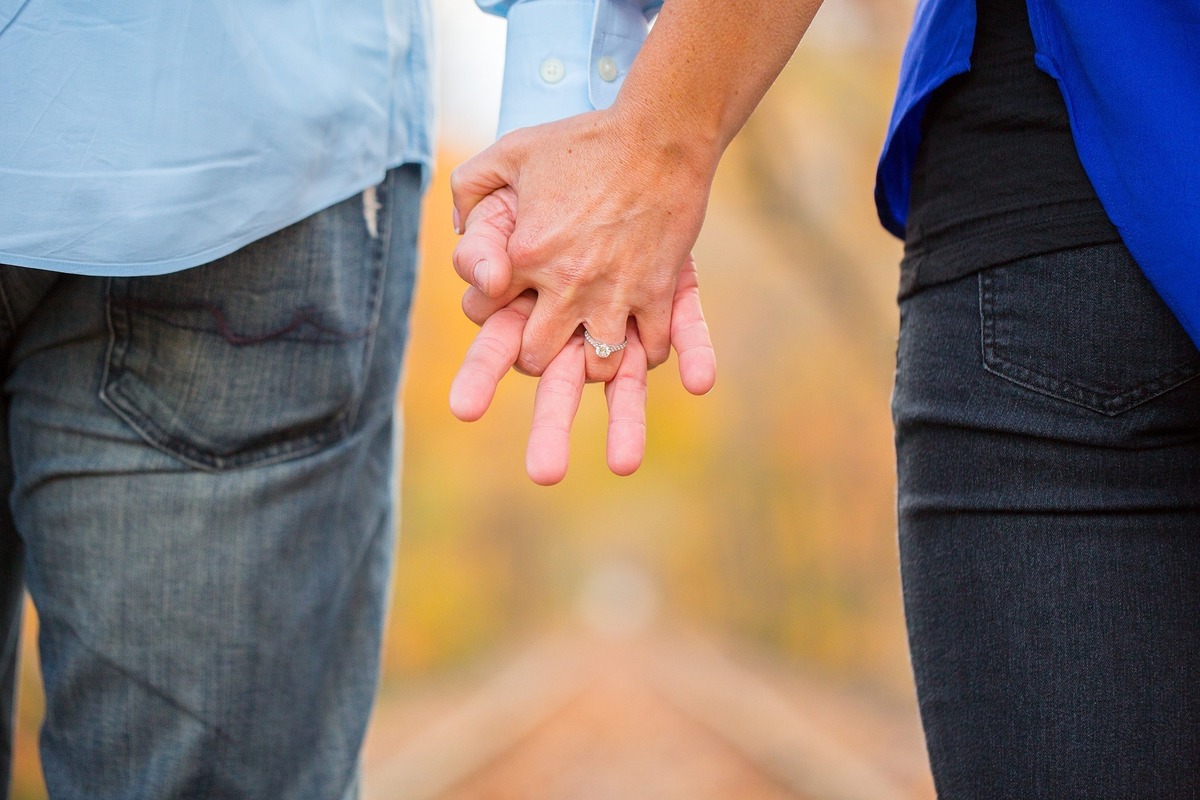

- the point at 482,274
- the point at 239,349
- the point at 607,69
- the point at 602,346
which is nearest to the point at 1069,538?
the point at 602,346

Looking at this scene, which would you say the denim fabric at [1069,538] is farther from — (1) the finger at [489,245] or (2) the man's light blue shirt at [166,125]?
(2) the man's light blue shirt at [166,125]

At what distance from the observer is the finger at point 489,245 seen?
97cm

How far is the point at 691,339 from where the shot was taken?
104cm

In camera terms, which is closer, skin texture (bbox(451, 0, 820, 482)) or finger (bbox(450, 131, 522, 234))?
skin texture (bbox(451, 0, 820, 482))

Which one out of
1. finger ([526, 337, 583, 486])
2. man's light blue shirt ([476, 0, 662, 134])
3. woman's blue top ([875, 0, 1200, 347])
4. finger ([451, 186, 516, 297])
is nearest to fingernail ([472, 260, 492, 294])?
finger ([451, 186, 516, 297])

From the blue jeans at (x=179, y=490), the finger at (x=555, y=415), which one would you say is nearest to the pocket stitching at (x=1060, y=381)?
the finger at (x=555, y=415)

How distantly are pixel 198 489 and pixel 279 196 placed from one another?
1.00 feet

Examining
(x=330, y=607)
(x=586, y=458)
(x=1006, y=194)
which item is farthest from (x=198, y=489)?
(x=586, y=458)

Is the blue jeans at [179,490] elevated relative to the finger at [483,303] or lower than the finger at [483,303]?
lower

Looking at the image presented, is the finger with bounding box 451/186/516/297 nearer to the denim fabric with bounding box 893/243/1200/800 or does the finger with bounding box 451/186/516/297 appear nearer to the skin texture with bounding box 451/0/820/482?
the skin texture with bounding box 451/0/820/482

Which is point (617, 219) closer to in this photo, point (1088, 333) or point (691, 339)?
point (691, 339)

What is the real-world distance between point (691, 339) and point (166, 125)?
540mm

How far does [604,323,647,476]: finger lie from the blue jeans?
11.5 inches

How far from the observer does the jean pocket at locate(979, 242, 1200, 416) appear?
0.79 meters
